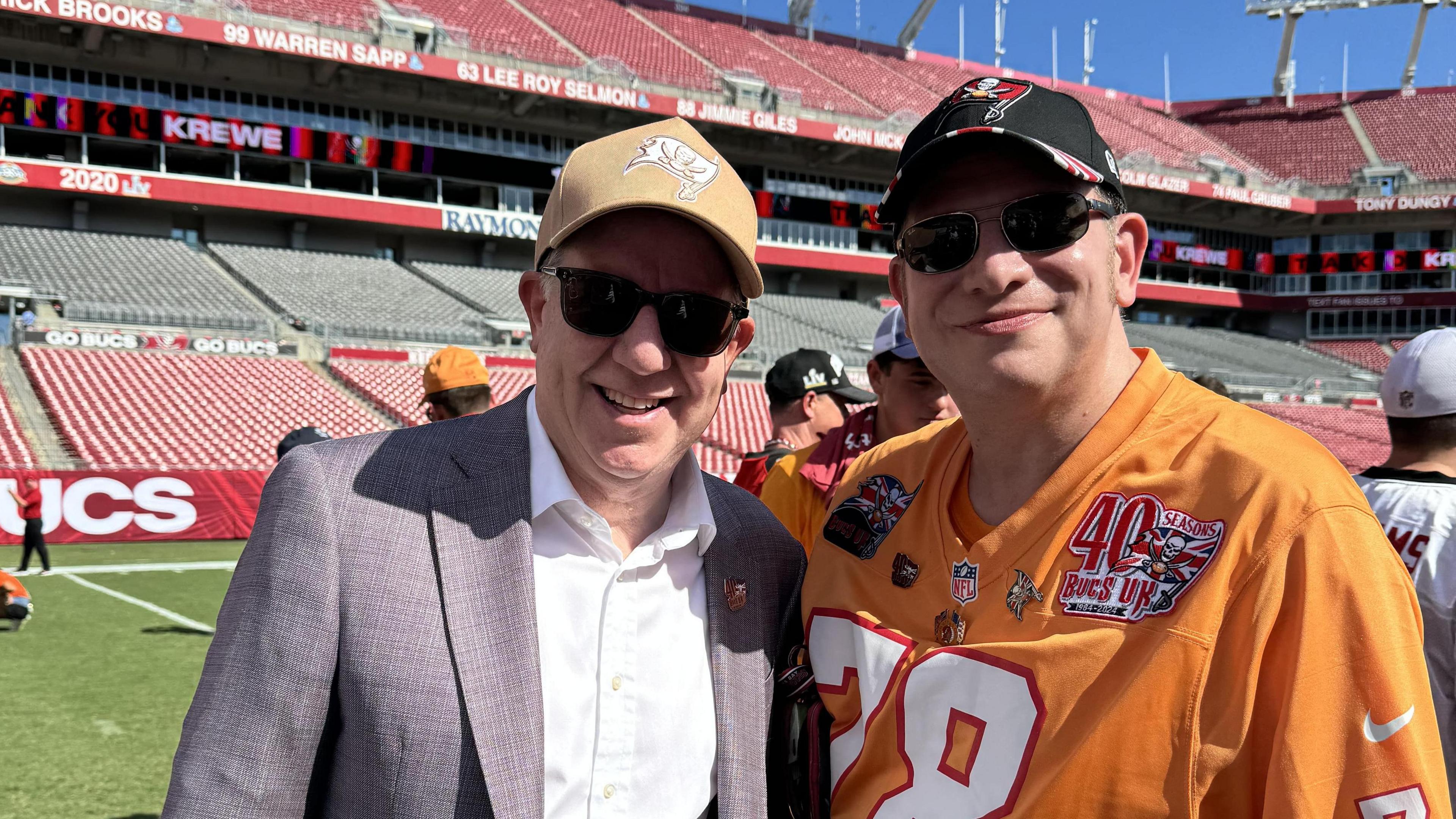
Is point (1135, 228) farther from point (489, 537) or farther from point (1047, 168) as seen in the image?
point (489, 537)

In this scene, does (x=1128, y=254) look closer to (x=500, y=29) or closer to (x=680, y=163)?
(x=680, y=163)

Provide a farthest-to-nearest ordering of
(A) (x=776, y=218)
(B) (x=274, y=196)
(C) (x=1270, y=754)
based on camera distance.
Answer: (A) (x=776, y=218), (B) (x=274, y=196), (C) (x=1270, y=754)

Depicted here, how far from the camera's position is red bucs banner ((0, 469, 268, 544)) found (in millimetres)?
14570

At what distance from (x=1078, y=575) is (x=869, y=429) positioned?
7.10 ft

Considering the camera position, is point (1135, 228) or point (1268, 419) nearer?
point (1268, 419)

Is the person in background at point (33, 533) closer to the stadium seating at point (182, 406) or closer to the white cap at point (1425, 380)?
the stadium seating at point (182, 406)

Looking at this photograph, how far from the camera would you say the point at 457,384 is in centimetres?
499

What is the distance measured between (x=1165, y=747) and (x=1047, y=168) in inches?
39.2

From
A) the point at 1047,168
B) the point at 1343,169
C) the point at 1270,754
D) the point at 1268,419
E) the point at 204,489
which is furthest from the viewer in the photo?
the point at 1343,169

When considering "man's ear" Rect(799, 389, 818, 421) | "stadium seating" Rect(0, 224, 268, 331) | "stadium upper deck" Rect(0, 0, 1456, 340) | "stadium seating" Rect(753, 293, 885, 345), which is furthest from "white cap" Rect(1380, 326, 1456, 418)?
"stadium seating" Rect(753, 293, 885, 345)

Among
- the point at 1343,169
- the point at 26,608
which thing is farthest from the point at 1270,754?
the point at 1343,169

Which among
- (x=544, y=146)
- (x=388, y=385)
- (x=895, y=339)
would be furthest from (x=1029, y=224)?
(x=544, y=146)

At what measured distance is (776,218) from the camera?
125 feet

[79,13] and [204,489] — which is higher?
[79,13]
